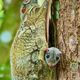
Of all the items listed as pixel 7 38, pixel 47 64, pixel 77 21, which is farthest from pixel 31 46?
pixel 7 38

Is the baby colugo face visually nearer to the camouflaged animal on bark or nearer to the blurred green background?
the camouflaged animal on bark

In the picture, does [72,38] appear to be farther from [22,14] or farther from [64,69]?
[22,14]

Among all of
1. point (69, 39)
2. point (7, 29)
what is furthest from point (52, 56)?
point (7, 29)

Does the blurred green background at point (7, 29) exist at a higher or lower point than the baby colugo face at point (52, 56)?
higher

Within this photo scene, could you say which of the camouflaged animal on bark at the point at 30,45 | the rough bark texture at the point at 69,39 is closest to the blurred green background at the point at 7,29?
the camouflaged animal on bark at the point at 30,45

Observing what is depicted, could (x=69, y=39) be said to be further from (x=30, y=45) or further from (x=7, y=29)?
(x=7, y=29)

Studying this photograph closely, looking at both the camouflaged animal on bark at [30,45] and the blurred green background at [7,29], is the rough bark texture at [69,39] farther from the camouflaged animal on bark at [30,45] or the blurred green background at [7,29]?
the blurred green background at [7,29]
